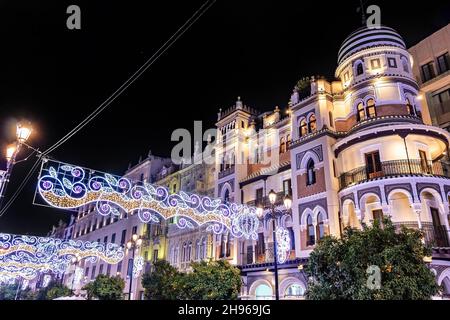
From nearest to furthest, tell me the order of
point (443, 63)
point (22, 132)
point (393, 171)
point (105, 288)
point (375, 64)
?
point (22, 132) < point (393, 171) < point (375, 64) < point (443, 63) < point (105, 288)

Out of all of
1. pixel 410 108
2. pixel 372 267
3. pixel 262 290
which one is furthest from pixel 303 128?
pixel 372 267

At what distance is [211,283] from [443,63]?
21839 millimetres

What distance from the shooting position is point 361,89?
22.4m

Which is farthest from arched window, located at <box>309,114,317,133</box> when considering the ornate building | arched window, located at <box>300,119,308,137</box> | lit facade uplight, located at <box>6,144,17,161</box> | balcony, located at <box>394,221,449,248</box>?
lit facade uplight, located at <box>6,144,17,161</box>

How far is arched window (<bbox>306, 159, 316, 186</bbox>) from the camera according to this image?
22.3m

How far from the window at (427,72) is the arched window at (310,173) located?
35.1 feet

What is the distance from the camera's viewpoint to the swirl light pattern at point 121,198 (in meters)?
12.5

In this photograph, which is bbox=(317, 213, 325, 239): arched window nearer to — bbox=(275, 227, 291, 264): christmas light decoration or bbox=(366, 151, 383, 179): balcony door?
bbox=(275, 227, 291, 264): christmas light decoration

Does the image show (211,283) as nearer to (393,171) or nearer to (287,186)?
(287,186)

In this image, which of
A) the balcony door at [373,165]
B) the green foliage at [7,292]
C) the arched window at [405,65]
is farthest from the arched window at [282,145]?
the green foliage at [7,292]

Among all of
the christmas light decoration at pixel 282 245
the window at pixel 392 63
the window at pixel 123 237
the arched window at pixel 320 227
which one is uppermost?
the window at pixel 392 63

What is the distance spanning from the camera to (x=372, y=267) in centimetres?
1013

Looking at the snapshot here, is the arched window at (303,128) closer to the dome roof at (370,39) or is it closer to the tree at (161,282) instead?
the dome roof at (370,39)

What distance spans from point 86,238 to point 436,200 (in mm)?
49331
